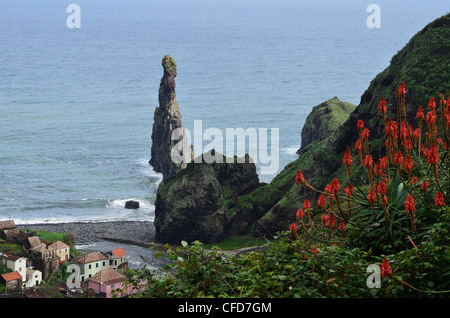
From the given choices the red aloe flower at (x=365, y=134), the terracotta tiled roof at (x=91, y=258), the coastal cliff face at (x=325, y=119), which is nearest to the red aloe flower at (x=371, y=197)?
the red aloe flower at (x=365, y=134)

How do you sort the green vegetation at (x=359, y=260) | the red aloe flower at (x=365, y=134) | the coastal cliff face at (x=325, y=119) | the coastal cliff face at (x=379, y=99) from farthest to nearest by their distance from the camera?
the coastal cliff face at (x=325, y=119)
the coastal cliff face at (x=379, y=99)
the red aloe flower at (x=365, y=134)
the green vegetation at (x=359, y=260)

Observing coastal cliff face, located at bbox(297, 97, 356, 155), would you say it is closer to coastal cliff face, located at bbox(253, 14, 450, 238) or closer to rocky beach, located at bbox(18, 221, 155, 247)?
rocky beach, located at bbox(18, 221, 155, 247)

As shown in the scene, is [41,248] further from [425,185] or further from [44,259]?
[425,185]

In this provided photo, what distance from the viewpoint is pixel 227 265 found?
43.1 ft

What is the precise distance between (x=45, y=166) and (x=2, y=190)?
19.8 m

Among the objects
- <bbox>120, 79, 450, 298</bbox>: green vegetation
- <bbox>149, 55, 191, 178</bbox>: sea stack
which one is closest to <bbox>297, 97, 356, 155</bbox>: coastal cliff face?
<bbox>149, 55, 191, 178</bbox>: sea stack

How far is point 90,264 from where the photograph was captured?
6275 cm

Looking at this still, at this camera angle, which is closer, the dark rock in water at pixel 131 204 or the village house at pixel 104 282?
the village house at pixel 104 282

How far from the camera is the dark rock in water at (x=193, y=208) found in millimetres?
75562

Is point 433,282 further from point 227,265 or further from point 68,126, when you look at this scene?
point 68,126

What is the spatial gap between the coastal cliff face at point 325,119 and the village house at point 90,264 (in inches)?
2576

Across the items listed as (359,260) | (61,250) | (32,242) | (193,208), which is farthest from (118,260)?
(359,260)

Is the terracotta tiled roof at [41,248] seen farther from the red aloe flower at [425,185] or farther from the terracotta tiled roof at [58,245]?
the red aloe flower at [425,185]

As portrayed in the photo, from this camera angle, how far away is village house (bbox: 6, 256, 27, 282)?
6000 centimetres
